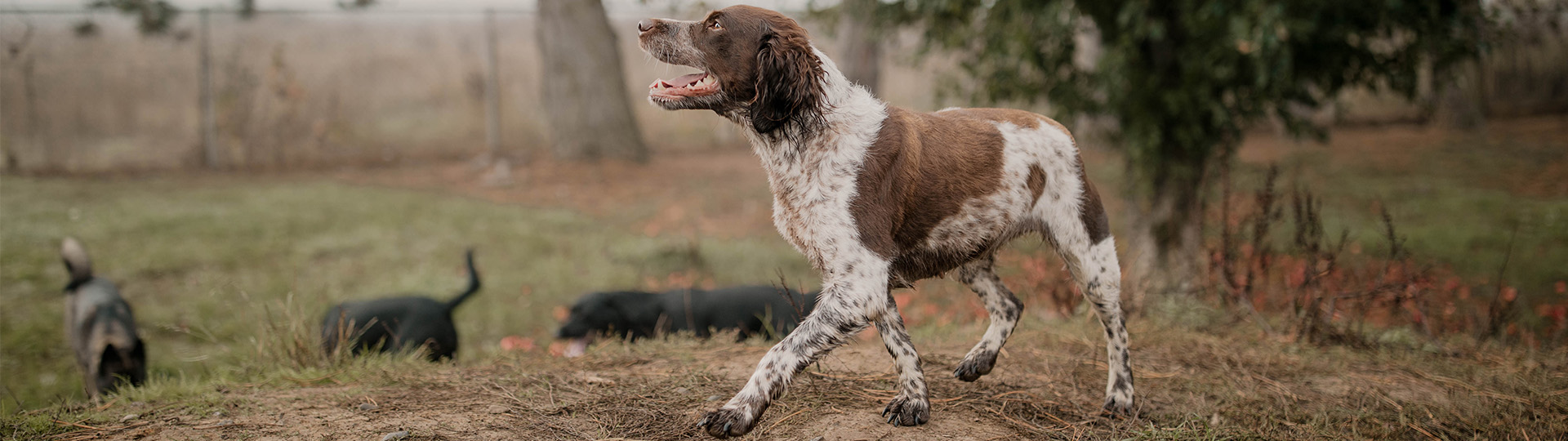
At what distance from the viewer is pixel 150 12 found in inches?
504

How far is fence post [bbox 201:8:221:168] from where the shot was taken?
42.1 feet

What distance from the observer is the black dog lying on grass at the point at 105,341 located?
16.1 ft

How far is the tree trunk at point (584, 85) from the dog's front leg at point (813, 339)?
10.9m

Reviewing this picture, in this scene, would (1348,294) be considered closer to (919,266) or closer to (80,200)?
(919,266)

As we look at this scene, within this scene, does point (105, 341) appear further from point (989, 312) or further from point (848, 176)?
point (989, 312)

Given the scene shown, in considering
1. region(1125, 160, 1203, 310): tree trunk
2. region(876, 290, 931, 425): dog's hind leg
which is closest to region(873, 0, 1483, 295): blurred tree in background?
region(1125, 160, 1203, 310): tree trunk

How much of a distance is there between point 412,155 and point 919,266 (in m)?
13.2

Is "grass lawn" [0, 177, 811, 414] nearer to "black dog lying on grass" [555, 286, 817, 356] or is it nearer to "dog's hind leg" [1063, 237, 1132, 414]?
"black dog lying on grass" [555, 286, 817, 356]

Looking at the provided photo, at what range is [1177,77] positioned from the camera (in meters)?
6.74

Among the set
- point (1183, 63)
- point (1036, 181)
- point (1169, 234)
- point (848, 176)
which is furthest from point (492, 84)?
point (848, 176)

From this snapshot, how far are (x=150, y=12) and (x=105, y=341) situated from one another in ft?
33.4

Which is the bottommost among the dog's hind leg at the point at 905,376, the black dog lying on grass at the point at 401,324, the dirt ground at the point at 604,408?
the black dog lying on grass at the point at 401,324

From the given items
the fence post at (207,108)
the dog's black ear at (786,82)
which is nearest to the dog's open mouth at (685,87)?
the dog's black ear at (786,82)

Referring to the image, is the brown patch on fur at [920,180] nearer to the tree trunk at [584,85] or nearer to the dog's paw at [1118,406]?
the dog's paw at [1118,406]
